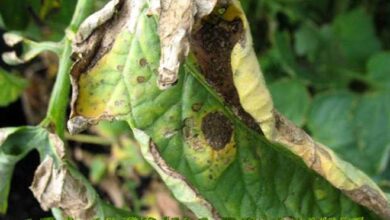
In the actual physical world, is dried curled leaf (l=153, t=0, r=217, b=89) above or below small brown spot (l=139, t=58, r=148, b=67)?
above

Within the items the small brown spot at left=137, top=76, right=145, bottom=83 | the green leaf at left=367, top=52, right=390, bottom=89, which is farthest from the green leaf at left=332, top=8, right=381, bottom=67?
the small brown spot at left=137, top=76, right=145, bottom=83

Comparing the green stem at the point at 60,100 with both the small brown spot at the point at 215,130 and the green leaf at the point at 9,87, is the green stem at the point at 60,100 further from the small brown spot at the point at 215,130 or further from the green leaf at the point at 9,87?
the green leaf at the point at 9,87

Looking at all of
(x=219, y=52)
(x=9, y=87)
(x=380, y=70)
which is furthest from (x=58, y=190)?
(x=380, y=70)

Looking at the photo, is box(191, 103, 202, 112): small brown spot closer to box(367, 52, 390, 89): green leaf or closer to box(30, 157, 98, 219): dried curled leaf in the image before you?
box(30, 157, 98, 219): dried curled leaf

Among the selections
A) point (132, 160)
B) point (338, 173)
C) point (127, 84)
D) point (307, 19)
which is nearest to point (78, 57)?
point (127, 84)

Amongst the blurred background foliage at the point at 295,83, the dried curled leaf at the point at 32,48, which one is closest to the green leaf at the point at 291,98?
the blurred background foliage at the point at 295,83

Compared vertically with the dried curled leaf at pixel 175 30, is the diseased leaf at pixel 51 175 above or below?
below
